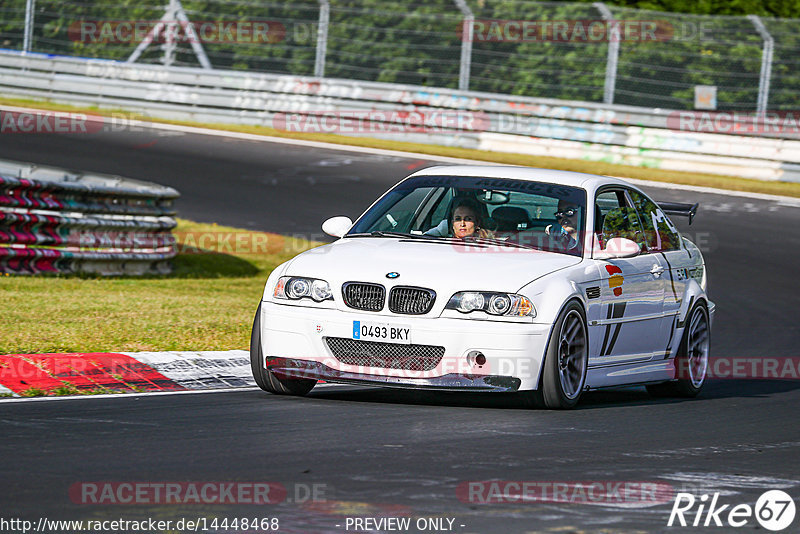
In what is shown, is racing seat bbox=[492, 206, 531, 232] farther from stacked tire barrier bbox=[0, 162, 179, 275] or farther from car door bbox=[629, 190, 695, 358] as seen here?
stacked tire barrier bbox=[0, 162, 179, 275]

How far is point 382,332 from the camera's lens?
798 centimetres

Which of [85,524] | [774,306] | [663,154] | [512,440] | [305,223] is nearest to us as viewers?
[85,524]

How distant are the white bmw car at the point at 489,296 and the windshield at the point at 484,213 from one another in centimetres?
1

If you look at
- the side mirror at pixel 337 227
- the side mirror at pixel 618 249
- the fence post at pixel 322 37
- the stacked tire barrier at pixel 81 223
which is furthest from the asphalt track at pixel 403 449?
the fence post at pixel 322 37

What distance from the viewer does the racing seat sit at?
909 cm

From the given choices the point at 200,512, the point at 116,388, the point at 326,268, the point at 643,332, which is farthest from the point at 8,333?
the point at 200,512

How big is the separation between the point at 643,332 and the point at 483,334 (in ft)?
6.31

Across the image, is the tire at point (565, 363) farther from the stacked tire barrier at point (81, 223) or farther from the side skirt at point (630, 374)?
the stacked tire barrier at point (81, 223)

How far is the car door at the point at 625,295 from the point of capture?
8883mm

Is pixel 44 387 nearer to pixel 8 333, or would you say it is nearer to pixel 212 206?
pixel 8 333

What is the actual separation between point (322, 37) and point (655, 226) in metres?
17.1

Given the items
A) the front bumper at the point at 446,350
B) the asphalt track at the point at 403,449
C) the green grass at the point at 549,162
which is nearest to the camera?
the asphalt track at the point at 403,449

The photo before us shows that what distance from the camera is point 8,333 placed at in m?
9.91

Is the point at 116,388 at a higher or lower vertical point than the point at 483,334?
lower
